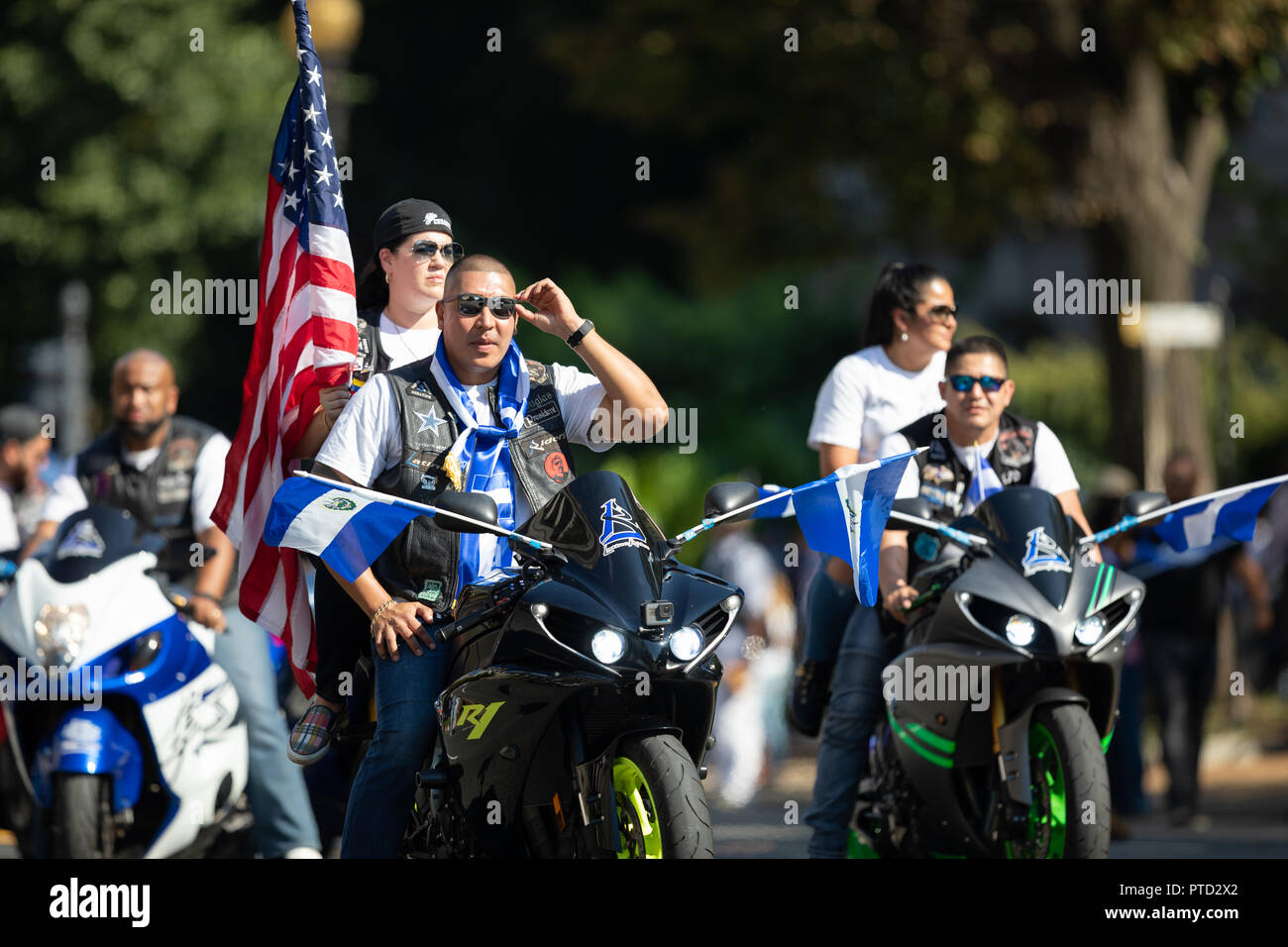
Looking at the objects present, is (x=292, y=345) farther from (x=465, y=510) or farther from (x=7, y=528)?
(x=7, y=528)

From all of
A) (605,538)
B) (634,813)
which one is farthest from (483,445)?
(634,813)

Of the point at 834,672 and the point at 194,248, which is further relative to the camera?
the point at 194,248

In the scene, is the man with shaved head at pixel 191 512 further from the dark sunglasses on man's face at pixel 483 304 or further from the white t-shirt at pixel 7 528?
the dark sunglasses on man's face at pixel 483 304

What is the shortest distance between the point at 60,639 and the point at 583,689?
266 centimetres

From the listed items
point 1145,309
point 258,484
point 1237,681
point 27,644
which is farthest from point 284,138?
point 1145,309

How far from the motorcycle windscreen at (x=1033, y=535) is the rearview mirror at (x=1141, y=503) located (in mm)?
218

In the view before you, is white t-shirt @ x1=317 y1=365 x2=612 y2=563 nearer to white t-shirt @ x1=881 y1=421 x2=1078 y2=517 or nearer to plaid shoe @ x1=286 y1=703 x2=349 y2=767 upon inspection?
plaid shoe @ x1=286 y1=703 x2=349 y2=767

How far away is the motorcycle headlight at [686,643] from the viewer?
4.42 metres

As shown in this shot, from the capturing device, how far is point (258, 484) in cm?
591

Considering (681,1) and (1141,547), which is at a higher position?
(681,1)

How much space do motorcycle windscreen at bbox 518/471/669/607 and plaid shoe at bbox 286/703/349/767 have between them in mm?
1045

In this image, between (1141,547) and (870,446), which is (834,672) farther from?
(1141,547)

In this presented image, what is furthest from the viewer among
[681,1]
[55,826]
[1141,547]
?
[681,1]

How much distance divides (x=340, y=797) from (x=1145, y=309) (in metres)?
8.49
